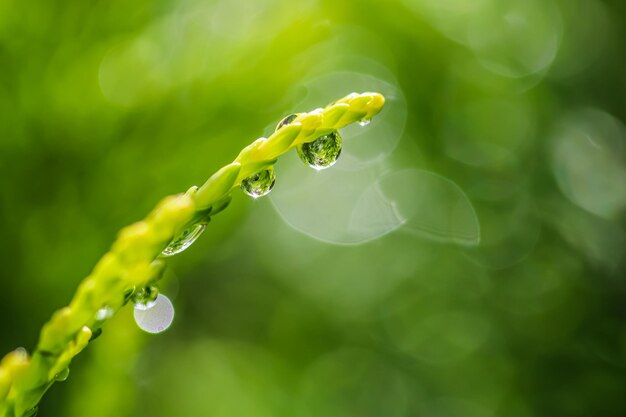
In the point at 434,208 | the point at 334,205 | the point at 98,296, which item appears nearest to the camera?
the point at 98,296

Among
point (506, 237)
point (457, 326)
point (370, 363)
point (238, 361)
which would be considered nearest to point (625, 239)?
point (506, 237)

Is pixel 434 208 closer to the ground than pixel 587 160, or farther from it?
farther from it

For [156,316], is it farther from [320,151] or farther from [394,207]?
[394,207]

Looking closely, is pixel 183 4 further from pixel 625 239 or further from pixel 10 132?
pixel 625 239

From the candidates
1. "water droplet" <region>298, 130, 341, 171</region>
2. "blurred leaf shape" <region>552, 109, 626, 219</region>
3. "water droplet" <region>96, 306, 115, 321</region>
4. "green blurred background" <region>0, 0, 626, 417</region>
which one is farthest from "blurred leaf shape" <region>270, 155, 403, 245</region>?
"water droplet" <region>96, 306, 115, 321</region>

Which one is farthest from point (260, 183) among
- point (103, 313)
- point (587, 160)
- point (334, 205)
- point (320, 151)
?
point (587, 160)

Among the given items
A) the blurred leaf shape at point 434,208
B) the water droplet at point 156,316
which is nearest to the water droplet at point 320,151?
the water droplet at point 156,316
